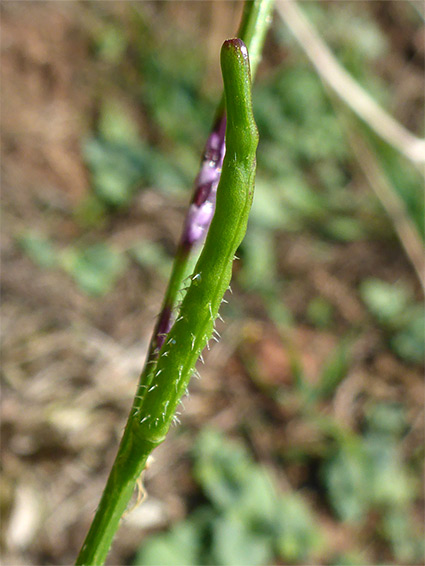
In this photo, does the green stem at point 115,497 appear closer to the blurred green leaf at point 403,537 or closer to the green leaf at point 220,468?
the green leaf at point 220,468

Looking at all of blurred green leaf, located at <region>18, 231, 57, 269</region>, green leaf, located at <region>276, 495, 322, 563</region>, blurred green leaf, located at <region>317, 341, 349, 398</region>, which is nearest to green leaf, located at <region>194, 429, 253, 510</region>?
green leaf, located at <region>276, 495, 322, 563</region>

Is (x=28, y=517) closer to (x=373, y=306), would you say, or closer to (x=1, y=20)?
(x=373, y=306)

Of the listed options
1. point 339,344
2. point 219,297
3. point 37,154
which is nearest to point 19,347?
point 37,154

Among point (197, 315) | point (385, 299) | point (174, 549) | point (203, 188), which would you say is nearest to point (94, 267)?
point (174, 549)

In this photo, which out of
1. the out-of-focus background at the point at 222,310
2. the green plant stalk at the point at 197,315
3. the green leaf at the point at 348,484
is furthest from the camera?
the green leaf at the point at 348,484

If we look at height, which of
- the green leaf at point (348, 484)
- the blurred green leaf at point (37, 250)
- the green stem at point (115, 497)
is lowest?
the green leaf at point (348, 484)

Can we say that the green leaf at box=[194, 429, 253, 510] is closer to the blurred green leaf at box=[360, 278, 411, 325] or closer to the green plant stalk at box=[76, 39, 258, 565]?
the blurred green leaf at box=[360, 278, 411, 325]

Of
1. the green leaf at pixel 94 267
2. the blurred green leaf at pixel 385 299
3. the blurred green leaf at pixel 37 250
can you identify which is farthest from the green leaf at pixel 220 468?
the blurred green leaf at pixel 385 299

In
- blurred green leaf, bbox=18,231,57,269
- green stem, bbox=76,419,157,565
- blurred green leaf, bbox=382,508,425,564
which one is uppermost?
green stem, bbox=76,419,157,565
